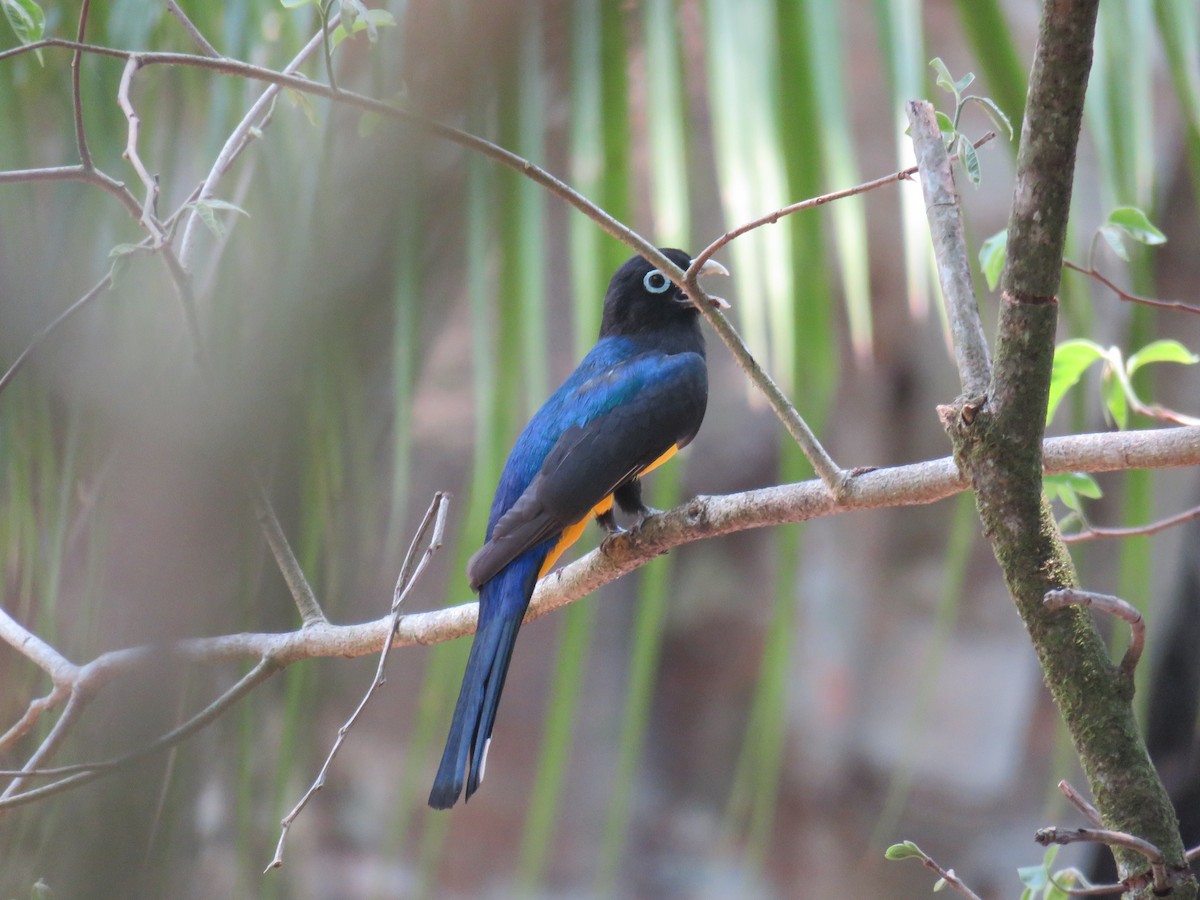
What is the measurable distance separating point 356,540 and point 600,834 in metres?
6.54

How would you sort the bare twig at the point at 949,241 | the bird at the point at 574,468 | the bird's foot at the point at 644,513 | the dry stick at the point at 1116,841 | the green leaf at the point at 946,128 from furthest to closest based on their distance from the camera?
the bird's foot at the point at 644,513 < the bird at the point at 574,468 < the green leaf at the point at 946,128 < the bare twig at the point at 949,241 < the dry stick at the point at 1116,841

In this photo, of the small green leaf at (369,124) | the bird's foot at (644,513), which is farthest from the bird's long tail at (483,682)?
the small green leaf at (369,124)

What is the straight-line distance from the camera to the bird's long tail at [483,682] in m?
1.87

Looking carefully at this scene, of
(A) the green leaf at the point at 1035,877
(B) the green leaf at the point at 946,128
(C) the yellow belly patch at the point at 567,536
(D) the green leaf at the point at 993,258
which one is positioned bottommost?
(A) the green leaf at the point at 1035,877

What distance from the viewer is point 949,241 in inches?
50.6

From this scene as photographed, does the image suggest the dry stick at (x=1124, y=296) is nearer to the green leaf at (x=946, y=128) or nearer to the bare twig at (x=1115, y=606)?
the green leaf at (x=946, y=128)

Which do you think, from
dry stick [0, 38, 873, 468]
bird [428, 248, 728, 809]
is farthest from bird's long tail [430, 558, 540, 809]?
dry stick [0, 38, 873, 468]

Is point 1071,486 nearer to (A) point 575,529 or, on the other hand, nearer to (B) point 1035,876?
(B) point 1035,876

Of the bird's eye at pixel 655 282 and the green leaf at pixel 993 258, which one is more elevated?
the bird's eye at pixel 655 282

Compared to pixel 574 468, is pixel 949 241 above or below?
above

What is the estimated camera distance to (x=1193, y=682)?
4.94m

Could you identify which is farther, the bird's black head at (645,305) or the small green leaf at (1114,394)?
the bird's black head at (645,305)

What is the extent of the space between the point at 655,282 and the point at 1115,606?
201 cm

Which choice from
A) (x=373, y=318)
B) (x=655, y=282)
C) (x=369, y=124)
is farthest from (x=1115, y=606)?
(x=655, y=282)
